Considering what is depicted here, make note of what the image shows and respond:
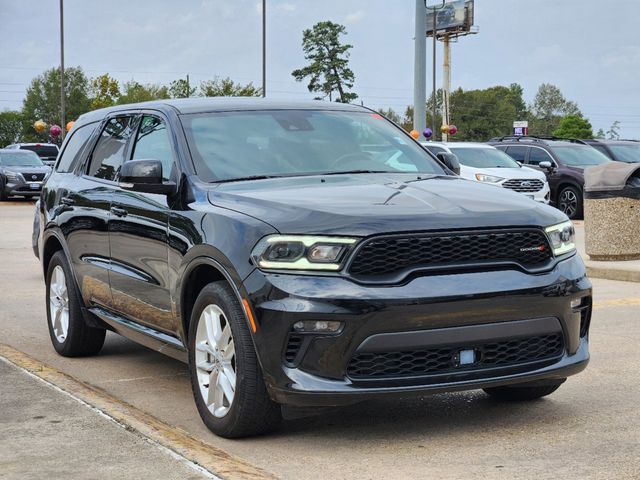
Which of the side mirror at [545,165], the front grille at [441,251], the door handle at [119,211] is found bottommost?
the side mirror at [545,165]

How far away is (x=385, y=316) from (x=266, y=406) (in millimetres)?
753

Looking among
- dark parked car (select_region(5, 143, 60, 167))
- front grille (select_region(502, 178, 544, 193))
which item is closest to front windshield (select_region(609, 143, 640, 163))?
front grille (select_region(502, 178, 544, 193))

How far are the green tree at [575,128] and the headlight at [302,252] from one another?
130 metres

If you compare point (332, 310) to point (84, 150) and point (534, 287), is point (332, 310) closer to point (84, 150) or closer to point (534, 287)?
point (534, 287)

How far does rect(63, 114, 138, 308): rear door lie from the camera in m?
7.07

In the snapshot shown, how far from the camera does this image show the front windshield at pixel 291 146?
20.3 ft

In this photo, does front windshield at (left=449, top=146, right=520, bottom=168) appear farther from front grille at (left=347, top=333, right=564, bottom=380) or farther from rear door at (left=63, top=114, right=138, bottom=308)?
front grille at (left=347, top=333, right=564, bottom=380)

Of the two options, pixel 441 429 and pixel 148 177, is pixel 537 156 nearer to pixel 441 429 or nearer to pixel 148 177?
pixel 148 177

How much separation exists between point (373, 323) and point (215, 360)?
36.9 inches

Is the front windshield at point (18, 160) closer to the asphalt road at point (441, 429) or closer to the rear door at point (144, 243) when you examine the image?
the asphalt road at point (441, 429)

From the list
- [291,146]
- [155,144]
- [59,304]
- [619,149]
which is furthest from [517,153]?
[291,146]

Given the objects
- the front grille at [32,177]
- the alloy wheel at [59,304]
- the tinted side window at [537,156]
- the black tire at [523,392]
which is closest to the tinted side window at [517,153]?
the tinted side window at [537,156]

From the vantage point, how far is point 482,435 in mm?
5426

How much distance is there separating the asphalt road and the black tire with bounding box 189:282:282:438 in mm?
82
